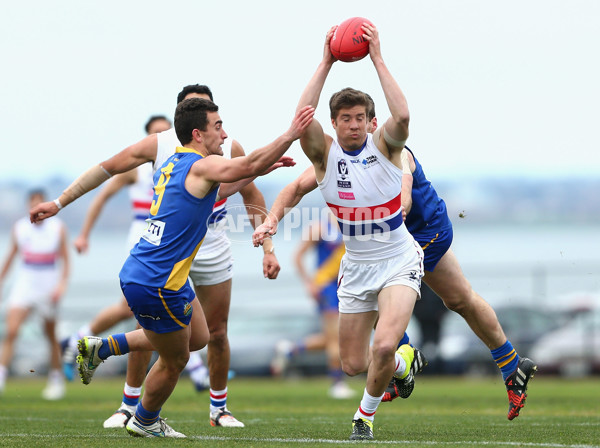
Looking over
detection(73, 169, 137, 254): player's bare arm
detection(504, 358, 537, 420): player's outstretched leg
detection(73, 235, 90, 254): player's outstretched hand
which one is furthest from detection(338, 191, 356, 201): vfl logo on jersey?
detection(73, 235, 90, 254): player's outstretched hand

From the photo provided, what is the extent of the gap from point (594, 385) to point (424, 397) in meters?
4.43

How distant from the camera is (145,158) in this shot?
23.6 ft

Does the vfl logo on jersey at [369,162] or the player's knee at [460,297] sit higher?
the vfl logo on jersey at [369,162]

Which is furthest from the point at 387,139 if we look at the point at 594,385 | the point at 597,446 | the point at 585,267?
the point at 585,267

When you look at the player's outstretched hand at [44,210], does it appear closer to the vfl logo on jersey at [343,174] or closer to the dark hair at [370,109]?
the vfl logo on jersey at [343,174]

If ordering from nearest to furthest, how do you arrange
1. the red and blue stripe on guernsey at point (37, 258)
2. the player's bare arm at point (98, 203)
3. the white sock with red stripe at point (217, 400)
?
the white sock with red stripe at point (217, 400) → the player's bare arm at point (98, 203) → the red and blue stripe on guernsey at point (37, 258)

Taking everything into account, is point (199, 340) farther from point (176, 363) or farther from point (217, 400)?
point (217, 400)

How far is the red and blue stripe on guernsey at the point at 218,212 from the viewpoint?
7637mm

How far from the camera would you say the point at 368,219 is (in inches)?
259

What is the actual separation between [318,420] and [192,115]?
10.9 feet

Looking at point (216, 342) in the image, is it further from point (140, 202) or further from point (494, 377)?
point (494, 377)

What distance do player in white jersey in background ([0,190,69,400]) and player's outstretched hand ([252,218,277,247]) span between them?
699cm

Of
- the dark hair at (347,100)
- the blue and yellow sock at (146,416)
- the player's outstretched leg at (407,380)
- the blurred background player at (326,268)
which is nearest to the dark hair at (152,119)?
the dark hair at (347,100)

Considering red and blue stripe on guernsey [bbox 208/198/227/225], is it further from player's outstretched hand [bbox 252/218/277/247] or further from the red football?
the red football
